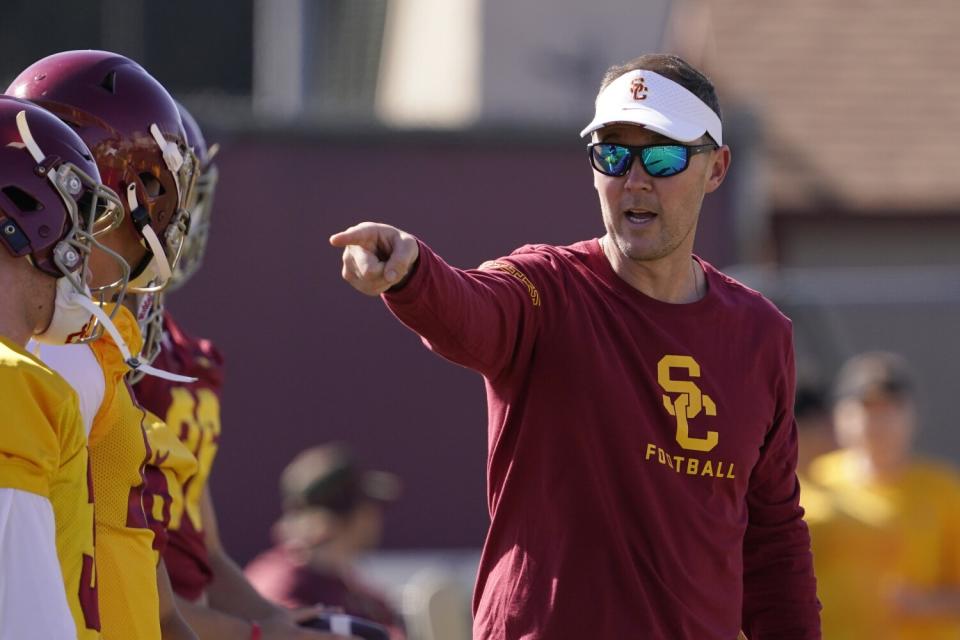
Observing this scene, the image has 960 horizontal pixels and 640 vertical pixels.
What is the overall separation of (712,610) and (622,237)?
2.92ft

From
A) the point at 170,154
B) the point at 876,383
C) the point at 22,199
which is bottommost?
the point at 876,383

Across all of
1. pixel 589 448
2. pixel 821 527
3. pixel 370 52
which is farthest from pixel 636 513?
pixel 370 52

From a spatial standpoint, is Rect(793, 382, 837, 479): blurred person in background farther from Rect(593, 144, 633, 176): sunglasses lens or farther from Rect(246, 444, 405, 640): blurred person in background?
Rect(593, 144, 633, 176): sunglasses lens

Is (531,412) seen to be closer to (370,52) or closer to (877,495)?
(877,495)

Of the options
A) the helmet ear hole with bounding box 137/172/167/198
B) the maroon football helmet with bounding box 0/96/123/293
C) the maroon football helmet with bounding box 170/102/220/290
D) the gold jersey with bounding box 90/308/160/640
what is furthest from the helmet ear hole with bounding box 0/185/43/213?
the maroon football helmet with bounding box 170/102/220/290

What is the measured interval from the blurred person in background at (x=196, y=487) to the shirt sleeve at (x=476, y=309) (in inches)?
33.7

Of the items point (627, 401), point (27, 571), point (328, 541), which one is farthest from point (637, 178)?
point (328, 541)

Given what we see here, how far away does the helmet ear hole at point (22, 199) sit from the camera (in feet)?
10.4

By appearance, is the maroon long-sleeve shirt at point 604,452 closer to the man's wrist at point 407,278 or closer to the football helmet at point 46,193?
the man's wrist at point 407,278

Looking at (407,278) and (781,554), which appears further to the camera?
(781,554)

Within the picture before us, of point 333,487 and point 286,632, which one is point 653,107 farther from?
point 333,487

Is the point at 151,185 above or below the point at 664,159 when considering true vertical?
below

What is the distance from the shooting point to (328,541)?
749 centimetres

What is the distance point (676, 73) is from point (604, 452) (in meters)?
0.95
